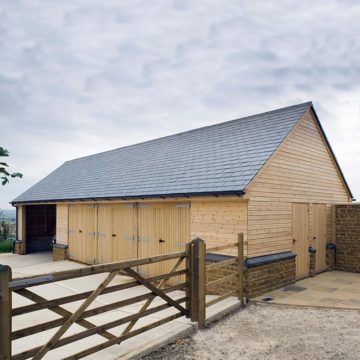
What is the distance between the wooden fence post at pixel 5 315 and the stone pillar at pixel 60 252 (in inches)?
521

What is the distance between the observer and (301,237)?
11.5 metres

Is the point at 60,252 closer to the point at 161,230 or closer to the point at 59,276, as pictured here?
the point at 161,230

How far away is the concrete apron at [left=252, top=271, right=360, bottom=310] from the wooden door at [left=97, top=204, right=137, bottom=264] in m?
5.53

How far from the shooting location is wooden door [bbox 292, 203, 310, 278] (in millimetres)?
11156

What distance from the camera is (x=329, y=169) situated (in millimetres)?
13758

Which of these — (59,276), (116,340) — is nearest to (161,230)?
(116,340)

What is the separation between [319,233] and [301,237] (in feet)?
5.83

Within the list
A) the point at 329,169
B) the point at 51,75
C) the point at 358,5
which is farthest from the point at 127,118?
the point at 358,5

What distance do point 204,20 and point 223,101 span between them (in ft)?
32.1

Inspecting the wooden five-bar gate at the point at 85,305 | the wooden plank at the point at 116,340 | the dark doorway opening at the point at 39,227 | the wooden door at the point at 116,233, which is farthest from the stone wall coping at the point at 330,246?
the dark doorway opening at the point at 39,227

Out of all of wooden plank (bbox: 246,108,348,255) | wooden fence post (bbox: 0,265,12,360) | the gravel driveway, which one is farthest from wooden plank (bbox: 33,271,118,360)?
wooden plank (bbox: 246,108,348,255)

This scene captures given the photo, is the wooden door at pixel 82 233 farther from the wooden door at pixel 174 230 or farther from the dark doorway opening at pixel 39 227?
the dark doorway opening at pixel 39 227

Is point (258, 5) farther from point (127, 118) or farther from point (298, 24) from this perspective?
point (127, 118)

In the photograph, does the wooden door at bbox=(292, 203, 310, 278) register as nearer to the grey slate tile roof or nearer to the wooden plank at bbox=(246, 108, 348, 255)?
the wooden plank at bbox=(246, 108, 348, 255)
